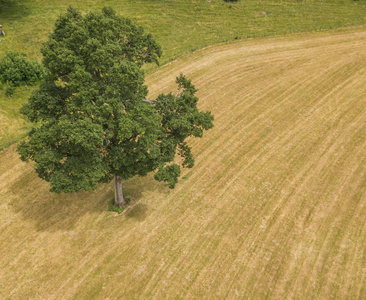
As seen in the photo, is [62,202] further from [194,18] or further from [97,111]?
[194,18]

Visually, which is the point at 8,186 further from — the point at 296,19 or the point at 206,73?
the point at 296,19

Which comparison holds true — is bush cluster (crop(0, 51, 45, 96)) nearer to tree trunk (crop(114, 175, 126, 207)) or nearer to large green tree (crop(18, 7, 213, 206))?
large green tree (crop(18, 7, 213, 206))

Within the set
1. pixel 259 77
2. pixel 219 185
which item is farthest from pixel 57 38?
pixel 259 77

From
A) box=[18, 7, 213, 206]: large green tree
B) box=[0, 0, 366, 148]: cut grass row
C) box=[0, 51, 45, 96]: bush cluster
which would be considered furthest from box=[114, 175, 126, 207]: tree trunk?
box=[0, 0, 366, 148]: cut grass row

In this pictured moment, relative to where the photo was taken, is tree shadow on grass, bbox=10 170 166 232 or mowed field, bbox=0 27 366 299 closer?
mowed field, bbox=0 27 366 299

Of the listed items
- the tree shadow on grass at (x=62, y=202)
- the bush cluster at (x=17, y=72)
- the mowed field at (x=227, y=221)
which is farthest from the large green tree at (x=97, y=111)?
the bush cluster at (x=17, y=72)

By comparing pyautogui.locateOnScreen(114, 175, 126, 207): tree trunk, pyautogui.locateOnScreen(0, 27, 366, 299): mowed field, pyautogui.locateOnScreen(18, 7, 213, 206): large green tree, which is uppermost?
pyautogui.locateOnScreen(18, 7, 213, 206): large green tree

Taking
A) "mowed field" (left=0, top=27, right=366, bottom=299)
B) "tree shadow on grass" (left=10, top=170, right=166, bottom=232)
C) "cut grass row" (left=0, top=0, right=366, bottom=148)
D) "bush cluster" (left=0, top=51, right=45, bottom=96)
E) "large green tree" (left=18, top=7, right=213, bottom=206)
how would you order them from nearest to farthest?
"large green tree" (left=18, top=7, right=213, bottom=206) → "mowed field" (left=0, top=27, right=366, bottom=299) → "tree shadow on grass" (left=10, top=170, right=166, bottom=232) → "bush cluster" (left=0, top=51, right=45, bottom=96) → "cut grass row" (left=0, top=0, right=366, bottom=148)

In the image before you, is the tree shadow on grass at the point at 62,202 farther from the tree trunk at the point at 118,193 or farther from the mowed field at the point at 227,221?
the tree trunk at the point at 118,193
